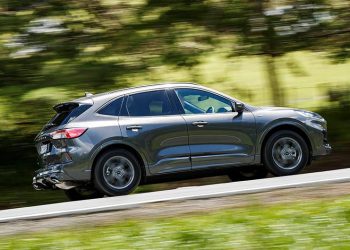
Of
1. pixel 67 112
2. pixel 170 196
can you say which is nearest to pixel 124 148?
pixel 67 112

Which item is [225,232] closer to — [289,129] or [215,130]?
[215,130]

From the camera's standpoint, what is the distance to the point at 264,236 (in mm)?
7492

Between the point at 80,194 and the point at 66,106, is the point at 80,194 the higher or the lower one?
the lower one

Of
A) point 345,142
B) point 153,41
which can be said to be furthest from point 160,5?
point 345,142

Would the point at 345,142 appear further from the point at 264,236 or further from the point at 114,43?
the point at 264,236

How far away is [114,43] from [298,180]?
6.48 m

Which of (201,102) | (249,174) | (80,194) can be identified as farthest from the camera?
(249,174)

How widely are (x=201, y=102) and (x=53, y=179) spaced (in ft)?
8.22

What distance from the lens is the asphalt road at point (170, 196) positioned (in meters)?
9.58

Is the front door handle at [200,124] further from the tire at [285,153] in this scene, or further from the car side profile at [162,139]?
the tire at [285,153]

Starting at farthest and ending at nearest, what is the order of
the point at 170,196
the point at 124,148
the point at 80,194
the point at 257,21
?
the point at 257,21 < the point at 80,194 < the point at 124,148 < the point at 170,196

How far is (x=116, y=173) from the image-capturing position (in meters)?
11.9

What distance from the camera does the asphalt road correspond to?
31.4 ft

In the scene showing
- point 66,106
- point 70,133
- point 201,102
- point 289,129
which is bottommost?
point 289,129
